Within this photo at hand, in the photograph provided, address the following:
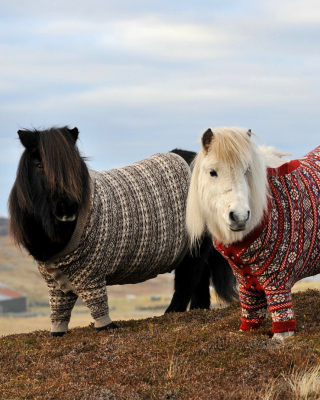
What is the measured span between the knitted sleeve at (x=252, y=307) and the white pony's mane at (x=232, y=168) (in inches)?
30.5

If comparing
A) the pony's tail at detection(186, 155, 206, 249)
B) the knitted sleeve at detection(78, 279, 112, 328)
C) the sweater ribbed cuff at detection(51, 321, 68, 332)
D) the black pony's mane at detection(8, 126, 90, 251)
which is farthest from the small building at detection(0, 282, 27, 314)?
the pony's tail at detection(186, 155, 206, 249)

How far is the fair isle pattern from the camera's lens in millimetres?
6262

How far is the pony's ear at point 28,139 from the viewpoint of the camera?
7.28 metres

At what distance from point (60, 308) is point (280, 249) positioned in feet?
10.6

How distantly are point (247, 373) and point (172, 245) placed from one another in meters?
3.35

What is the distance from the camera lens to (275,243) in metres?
6.27

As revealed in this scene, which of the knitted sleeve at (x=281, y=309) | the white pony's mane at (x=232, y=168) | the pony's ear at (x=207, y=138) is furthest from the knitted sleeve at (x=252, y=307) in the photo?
the pony's ear at (x=207, y=138)

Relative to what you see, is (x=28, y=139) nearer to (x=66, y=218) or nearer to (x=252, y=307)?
(x=66, y=218)

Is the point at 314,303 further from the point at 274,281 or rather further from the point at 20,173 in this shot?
the point at 20,173

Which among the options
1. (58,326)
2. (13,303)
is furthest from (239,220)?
(13,303)

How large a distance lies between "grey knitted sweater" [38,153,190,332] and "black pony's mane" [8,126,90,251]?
1.28ft

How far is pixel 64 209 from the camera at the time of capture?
7043 mm

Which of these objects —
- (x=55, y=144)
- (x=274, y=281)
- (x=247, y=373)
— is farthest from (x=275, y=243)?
(x=55, y=144)

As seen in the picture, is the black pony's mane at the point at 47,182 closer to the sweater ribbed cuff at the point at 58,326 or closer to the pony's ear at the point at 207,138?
the sweater ribbed cuff at the point at 58,326
